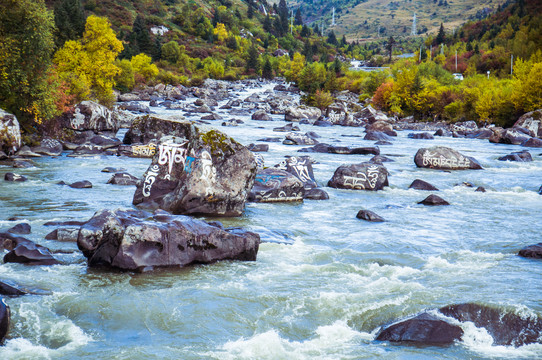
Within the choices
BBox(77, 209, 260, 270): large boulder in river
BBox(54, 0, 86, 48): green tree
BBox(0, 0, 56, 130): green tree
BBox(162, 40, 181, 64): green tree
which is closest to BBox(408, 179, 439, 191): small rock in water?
BBox(77, 209, 260, 270): large boulder in river

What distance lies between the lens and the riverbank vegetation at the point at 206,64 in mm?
27953

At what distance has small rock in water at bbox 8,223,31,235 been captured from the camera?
12.4 m

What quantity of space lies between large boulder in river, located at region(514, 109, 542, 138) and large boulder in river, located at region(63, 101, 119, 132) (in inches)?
1423

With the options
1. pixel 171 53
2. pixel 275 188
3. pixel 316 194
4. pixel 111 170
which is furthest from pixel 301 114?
pixel 171 53

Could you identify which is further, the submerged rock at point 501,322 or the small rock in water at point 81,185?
the small rock in water at point 81,185

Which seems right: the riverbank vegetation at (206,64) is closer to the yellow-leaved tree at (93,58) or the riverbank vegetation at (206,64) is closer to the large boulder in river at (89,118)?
the yellow-leaved tree at (93,58)

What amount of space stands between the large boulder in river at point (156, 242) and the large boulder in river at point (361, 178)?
1008 centimetres

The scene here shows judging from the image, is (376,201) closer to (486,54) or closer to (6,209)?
(6,209)

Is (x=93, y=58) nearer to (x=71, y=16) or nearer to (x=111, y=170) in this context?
(x=111, y=170)

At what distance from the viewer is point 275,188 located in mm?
18188

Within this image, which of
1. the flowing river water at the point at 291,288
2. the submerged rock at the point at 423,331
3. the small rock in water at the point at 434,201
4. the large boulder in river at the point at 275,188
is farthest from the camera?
the small rock in water at the point at 434,201

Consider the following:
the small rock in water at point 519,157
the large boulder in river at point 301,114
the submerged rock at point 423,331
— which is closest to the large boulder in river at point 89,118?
the small rock in water at point 519,157

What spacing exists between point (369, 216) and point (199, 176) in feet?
17.6

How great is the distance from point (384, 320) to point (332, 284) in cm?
173
